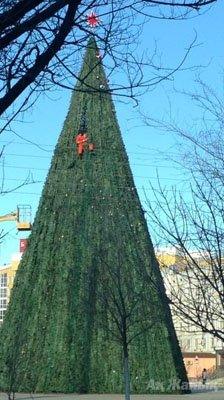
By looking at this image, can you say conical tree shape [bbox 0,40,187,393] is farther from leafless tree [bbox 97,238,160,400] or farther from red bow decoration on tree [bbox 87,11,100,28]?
red bow decoration on tree [bbox 87,11,100,28]

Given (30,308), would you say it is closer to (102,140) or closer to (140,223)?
(140,223)

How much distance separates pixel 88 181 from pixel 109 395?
6.18 m

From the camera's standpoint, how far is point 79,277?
2114 centimetres

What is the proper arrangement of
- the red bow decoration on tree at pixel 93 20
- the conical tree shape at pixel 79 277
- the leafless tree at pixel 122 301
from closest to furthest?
the red bow decoration on tree at pixel 93 20 < the leafless tree at pixel 122 301 < the conical tree shape at pixel 79 277

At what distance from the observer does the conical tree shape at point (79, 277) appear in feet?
66.6

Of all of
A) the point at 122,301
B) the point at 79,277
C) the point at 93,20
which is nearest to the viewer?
the point at 93,20

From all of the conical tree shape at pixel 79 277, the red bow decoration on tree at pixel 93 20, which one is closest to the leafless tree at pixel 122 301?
the conical tree shape at pixel 79 277

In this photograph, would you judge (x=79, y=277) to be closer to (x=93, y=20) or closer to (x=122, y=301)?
(x=122, y=301)

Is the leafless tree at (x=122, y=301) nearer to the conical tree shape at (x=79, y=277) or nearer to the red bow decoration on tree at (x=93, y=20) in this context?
the conical tree shape at (x=79, y=277)

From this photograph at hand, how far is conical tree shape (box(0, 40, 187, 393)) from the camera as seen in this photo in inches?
800

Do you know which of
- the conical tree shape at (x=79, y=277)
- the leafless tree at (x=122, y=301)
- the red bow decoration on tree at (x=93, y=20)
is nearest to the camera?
the red bow decoration on tree at (x=93, y=20)

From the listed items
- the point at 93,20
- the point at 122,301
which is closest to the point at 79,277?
the point at 122,301

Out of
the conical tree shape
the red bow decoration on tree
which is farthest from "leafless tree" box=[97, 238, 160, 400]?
the red bow decoration on tree

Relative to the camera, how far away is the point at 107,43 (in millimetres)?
4461
